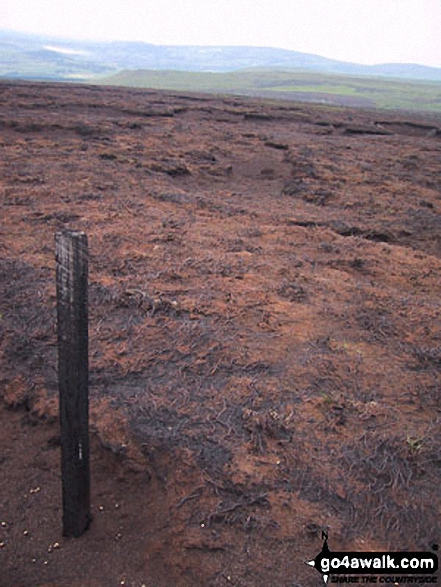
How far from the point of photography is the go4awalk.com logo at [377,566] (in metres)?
2.65

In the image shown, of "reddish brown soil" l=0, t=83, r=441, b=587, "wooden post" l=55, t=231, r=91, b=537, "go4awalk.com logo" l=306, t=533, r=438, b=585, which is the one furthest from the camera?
"reddish brown soil" l=0, t=83, r=441, b=587

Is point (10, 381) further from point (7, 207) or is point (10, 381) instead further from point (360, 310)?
point (7, 207)

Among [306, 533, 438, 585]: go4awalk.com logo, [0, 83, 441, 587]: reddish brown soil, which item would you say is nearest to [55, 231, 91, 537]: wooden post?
[0, 83, 441, 587]: reddish brown soil

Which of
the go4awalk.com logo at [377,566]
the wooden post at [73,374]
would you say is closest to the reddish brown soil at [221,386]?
the go4awalk.com logo at [377,566]

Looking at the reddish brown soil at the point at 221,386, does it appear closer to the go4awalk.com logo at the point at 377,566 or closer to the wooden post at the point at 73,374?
the go4awalk.com logo at the point at 377,566

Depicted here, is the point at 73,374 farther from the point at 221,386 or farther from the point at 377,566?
the point at 377,566

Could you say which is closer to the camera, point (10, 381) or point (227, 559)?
point (227, 559)

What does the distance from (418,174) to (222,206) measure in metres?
6.51

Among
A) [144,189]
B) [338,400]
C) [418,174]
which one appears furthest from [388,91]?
[338,400]

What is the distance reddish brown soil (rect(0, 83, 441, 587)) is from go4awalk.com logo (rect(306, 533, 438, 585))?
0.05 metres

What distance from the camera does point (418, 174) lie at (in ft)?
41.3

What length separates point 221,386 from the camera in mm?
3980

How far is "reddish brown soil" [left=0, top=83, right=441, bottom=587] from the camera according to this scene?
113 inches

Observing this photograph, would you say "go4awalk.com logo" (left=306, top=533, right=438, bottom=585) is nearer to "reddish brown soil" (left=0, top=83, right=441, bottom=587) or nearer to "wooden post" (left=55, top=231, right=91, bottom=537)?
"reddish brown soil" (left=0, top=83, right=441, bottom=587)
